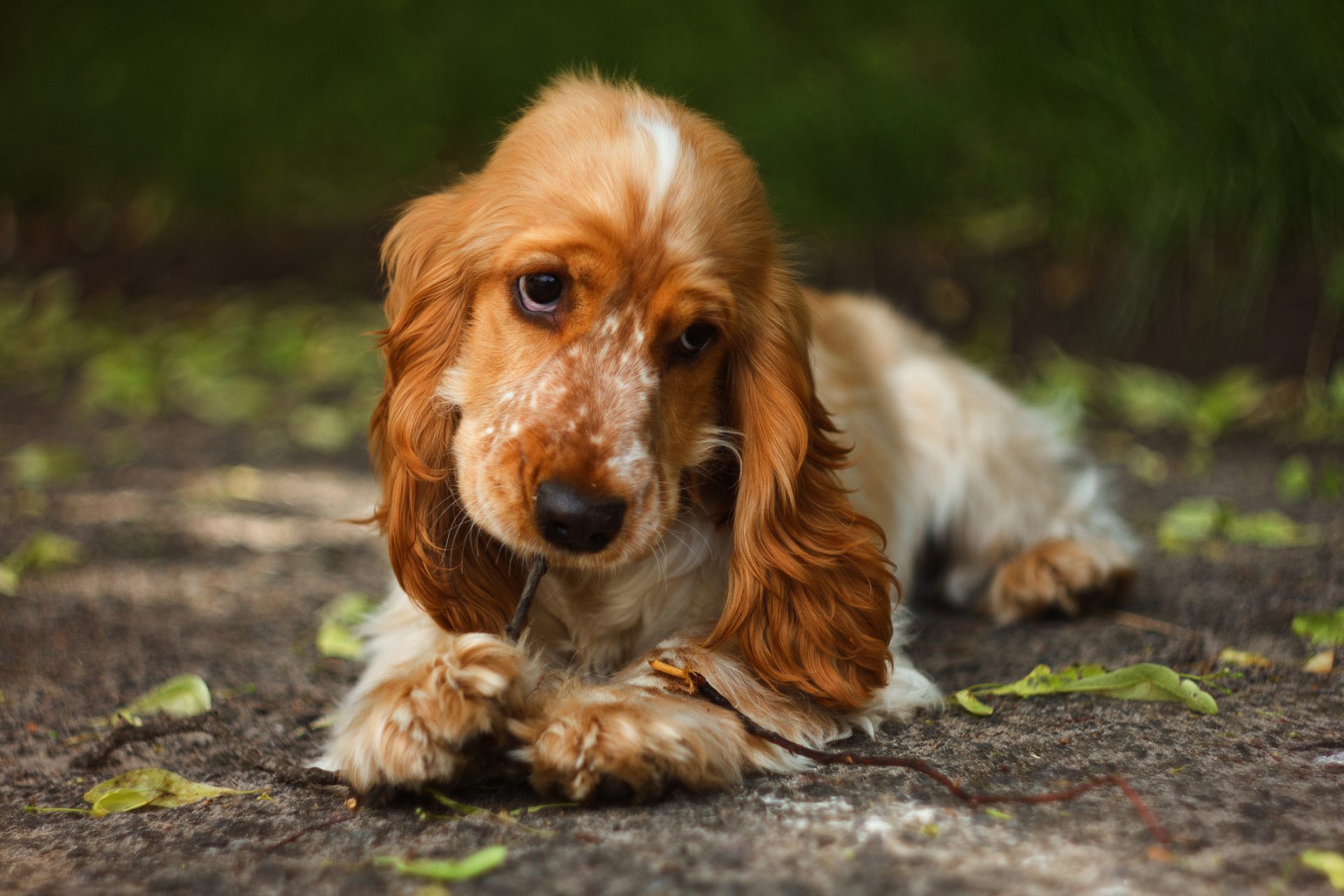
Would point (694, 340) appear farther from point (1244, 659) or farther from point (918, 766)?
point (1244, 659)

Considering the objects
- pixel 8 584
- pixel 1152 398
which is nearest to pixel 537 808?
pixel 8 584

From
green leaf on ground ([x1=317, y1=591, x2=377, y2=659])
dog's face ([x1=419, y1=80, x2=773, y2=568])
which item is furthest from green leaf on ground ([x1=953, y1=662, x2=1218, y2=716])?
green leaf on ground ([x1=317, y1=591, x2=377, y2=659])

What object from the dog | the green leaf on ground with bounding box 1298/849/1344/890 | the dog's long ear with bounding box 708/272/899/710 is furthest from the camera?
the dog's long ear with bounding box 708/272/899/710

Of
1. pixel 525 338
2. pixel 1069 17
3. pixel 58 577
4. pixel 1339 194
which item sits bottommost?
pixel 58 577

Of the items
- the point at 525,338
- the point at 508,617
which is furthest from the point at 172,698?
the point at 525,338

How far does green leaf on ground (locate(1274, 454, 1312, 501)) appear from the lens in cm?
469

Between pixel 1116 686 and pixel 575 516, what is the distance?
1.29 metres

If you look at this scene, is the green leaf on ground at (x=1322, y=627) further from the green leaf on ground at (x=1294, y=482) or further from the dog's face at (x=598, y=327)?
the green leaf on ground at (x=1294, y=482)

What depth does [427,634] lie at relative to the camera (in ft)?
Answer: 8.67

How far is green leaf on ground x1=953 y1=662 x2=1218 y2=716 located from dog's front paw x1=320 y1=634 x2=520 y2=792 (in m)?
1.07

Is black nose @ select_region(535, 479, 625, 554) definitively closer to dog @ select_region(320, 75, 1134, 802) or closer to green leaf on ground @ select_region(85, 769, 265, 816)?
dog @ select_region(320, 75, 1134, 802)

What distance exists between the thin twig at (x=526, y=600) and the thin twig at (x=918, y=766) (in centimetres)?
30

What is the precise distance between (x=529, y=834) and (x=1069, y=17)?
6539 mm

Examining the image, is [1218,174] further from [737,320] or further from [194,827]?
[194,827]
